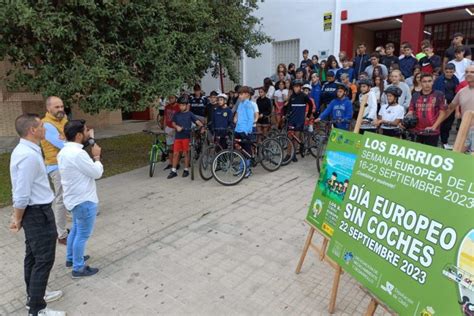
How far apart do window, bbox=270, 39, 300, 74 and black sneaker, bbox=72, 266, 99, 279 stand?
1090 centimetres

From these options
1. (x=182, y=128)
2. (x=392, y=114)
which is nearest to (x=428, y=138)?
(x=392, y=114)

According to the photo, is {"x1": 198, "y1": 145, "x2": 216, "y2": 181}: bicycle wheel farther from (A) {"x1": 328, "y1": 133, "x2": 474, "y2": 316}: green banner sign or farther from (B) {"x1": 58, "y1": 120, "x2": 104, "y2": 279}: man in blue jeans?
(A) {"x1": 328, "y1": 133, "x2": 474, "y2": 316}: green banner sign

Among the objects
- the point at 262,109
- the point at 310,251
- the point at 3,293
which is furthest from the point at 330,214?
the point at 262,109

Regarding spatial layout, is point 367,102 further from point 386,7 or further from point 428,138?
point 386,7

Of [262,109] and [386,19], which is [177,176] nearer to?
[262,109]

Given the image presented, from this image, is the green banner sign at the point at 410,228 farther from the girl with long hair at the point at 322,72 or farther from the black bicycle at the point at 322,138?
the girl with long hair at the point at 322,72

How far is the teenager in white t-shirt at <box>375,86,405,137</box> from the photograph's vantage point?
231 inches

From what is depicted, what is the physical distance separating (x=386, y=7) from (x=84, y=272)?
10.7 metres

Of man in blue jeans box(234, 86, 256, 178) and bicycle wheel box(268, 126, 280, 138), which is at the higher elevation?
man in blue jeans box(234, 86, 256, 178)

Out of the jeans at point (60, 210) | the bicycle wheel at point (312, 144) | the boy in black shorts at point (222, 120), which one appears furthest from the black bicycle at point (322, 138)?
the jeans at point (60, 210)

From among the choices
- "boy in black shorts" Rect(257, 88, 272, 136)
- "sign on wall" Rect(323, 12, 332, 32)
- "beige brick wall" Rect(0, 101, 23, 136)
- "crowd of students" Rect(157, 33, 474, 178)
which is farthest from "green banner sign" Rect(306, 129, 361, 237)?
"beige brick wall" Rect(0, 101, 23, 136)

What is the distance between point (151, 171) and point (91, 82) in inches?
83.0

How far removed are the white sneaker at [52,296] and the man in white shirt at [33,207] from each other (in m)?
0.22

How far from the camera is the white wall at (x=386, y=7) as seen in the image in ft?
30.8
